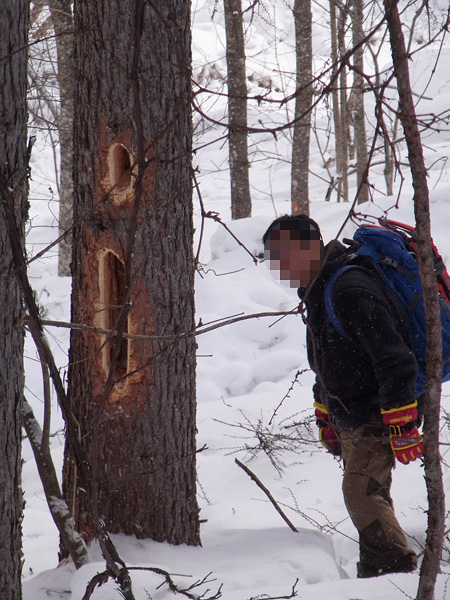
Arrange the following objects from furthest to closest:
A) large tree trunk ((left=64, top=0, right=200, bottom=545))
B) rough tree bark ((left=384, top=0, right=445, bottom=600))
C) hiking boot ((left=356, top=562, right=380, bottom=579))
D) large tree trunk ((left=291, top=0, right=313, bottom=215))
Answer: large tree trunk ((left=291, top=0, right=313, bottom=215)), hiking boot ((left=356, top=562, right=380, bottom=579)), large tree trunk ((left=64, top=0, right=200, bottom=545)), rough tree bark ((left=384, top=0, right=445, bottom=600))

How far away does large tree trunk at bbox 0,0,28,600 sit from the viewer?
4.92ft

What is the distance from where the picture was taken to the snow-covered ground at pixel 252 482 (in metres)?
2.21

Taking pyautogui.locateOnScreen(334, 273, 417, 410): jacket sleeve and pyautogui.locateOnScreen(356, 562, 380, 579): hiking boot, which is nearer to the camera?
pyautogui.locateOnScreen(334, 273, 417, 410): jacket sleeve

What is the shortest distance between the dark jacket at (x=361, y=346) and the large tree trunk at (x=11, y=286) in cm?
110

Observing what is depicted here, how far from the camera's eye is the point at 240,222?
313 inches

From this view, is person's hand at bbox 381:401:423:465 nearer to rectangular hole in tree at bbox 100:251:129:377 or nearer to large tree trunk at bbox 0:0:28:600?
rectangular hole in tree at bbox 100:251:129:377

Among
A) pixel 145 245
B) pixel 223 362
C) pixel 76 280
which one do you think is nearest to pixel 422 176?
pixel 145 245

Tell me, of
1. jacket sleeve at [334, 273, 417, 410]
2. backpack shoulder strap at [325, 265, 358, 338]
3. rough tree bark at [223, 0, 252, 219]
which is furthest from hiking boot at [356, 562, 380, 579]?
rough tree bark at [223, 0, 252, 219]

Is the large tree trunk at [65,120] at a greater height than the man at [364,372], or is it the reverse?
the large tree trunk at [65,120]

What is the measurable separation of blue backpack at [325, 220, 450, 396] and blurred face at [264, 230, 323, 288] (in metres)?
0.12

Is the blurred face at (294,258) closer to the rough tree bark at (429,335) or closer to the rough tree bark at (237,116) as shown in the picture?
the rough tree bark at (429,335)

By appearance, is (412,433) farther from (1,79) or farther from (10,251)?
(1,79)

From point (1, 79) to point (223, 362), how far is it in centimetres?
478

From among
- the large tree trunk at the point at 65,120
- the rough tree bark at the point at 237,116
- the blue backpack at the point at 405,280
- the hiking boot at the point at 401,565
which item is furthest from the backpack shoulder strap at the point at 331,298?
the rough tree bark at the point at 237,116
